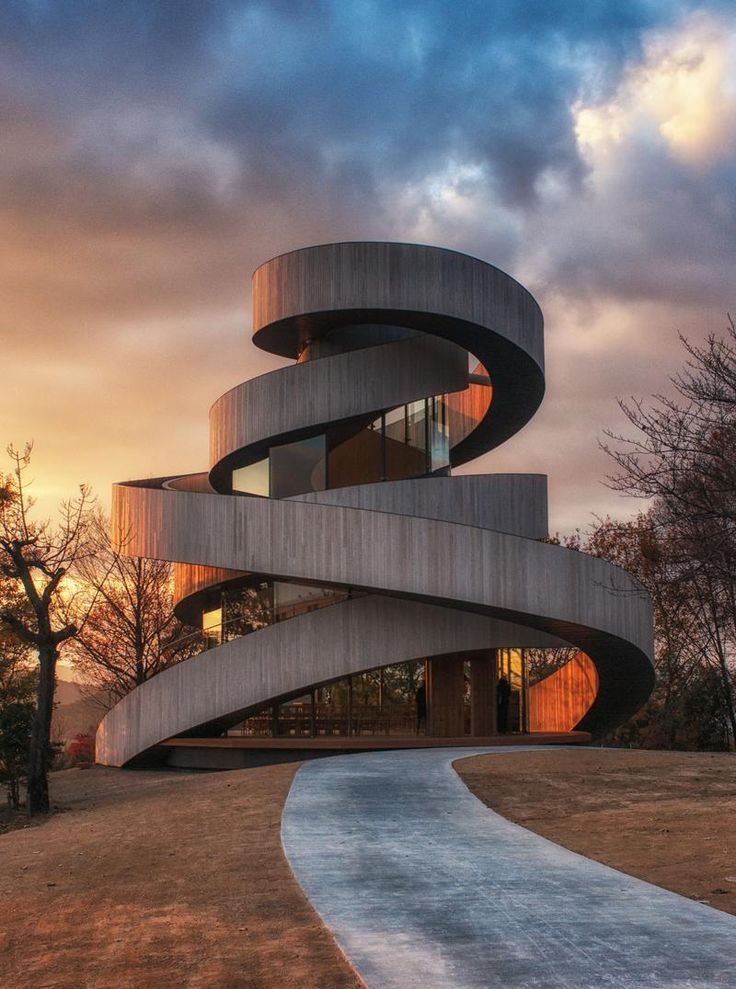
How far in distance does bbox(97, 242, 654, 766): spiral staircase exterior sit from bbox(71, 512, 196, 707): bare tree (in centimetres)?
1036

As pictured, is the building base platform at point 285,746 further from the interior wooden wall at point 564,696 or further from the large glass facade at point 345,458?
the large glass facade at point 345,458

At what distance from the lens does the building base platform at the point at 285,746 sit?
21953mm

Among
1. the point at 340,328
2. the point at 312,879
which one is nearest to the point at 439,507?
the point at 340,328

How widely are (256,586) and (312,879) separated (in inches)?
656

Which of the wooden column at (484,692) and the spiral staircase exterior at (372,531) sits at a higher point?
the spiral staircase exterior at (372,531)

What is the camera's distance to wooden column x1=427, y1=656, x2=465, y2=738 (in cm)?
2350

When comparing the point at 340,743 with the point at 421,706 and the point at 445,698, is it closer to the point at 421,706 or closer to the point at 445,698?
the point at 421,706

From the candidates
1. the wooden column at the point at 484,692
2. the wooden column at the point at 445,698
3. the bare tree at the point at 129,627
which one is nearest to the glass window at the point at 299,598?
the wooden column at the point at 445,698

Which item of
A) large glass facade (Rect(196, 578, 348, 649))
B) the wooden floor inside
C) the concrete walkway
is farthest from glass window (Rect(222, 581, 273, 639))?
the concrete walkway

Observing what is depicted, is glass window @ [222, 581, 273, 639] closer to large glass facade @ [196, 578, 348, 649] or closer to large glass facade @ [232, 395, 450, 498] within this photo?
large glass facade @ [196, 578, 348, 649]

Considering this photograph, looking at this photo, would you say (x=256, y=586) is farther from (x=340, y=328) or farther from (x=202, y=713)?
(x=340, y=328)

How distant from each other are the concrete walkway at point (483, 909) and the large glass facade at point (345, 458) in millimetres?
12681

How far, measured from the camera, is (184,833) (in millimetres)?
10812

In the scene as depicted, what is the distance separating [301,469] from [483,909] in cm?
1745
